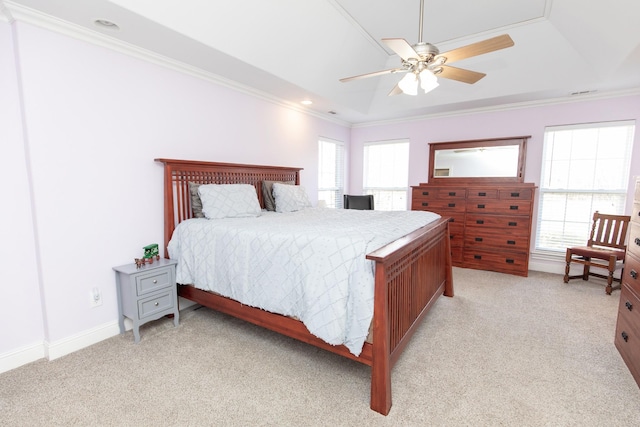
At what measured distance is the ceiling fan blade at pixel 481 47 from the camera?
6.10 feet

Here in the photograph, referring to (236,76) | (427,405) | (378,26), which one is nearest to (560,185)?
(378,26)

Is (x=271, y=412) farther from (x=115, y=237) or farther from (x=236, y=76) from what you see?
(x=236, y=76)

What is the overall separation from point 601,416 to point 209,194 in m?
3.10

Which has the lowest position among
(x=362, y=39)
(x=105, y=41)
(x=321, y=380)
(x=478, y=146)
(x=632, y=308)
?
(x=321, y=380)

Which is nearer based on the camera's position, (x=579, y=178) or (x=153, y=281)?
(x=153, y=281)

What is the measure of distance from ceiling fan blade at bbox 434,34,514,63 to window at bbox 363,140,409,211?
3.12m

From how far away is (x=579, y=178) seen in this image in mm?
3996

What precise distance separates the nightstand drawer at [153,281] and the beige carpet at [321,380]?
40 cm

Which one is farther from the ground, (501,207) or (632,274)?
(501,207)

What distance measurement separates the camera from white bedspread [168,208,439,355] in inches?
67.1

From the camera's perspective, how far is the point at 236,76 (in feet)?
10.4

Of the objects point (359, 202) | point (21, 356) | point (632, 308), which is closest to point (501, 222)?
point (359, 202)

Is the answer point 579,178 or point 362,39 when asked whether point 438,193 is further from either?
point 362,39

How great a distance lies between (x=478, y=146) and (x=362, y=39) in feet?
7.59
